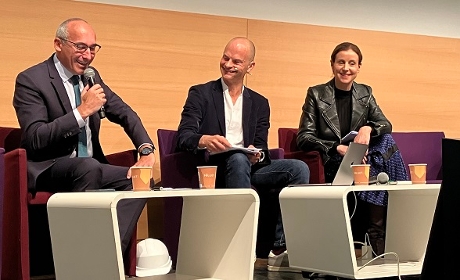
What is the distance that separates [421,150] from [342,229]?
2.07m

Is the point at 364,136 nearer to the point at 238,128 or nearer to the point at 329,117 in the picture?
the point at 329,117

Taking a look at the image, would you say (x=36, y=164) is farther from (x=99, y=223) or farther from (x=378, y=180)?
(x=378, y=180)

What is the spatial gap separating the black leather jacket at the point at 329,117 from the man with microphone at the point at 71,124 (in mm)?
1153

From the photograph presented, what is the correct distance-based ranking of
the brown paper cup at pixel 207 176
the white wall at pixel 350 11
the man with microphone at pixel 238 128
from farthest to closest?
the white wall at pixel 350 11 → the man with microphone at pixel 238 128 → the brown paper cup at pixel 207 176

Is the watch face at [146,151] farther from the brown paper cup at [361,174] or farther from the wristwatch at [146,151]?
the brown paper cup at [361,174]

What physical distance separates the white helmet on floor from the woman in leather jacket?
1180 mm

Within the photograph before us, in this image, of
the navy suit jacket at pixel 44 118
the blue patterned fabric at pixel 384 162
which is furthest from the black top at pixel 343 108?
the navy suit jacket at pixel 44 118

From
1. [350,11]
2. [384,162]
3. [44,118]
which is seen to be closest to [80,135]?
[44,118]

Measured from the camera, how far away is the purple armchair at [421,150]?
4730 mm

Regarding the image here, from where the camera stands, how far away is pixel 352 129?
14.3ft

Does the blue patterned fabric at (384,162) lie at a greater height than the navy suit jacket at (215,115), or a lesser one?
lesser

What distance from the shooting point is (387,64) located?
5281 mm

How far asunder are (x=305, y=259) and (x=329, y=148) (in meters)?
1.06

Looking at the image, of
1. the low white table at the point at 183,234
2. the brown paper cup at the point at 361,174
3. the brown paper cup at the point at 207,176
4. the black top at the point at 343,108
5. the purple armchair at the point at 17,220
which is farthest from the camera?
the black top at the point at 343,108
